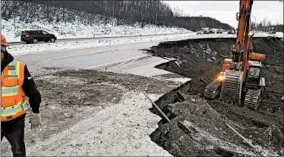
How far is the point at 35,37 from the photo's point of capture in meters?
33.0

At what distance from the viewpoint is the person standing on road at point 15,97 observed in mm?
4422

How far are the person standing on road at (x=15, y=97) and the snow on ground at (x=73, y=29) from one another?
33.5 meters

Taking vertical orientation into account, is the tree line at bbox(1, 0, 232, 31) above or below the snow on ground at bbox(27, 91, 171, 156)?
above

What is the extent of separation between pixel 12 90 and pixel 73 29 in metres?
49.9

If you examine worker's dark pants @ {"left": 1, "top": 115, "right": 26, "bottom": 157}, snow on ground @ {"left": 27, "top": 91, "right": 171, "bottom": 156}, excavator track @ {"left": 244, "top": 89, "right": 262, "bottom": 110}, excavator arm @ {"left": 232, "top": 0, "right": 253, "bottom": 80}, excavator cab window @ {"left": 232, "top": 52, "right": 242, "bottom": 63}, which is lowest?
excavator track @ {"left": 244, "top": 89, "right": 262, "bottom": 110}

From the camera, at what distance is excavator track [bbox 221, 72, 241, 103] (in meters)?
12.5

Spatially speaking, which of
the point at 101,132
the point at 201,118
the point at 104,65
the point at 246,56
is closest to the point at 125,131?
the point at 101,132

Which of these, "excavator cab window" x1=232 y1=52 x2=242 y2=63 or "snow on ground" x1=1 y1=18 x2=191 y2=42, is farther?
"snow on ground" x1=1 y1=18 x2=191 y2=42

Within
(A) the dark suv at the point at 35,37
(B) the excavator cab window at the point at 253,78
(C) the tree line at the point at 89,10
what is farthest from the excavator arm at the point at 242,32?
(C) the tree line at the point at 89,10

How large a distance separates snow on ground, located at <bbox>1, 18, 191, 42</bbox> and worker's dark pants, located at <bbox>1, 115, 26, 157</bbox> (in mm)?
33478

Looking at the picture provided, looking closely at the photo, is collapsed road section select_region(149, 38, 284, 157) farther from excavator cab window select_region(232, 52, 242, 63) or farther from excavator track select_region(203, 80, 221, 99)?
excavator cab window select_region(232, 52, 242, 63)

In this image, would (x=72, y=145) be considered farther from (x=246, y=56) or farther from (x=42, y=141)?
(x=246, y=56)

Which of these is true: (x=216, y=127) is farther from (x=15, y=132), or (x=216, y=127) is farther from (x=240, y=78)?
(x=15, y=132)

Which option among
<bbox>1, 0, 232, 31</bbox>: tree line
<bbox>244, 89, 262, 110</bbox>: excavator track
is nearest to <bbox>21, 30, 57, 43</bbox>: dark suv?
<bbox>1, 0, 232, 31</bbox>: tree line
